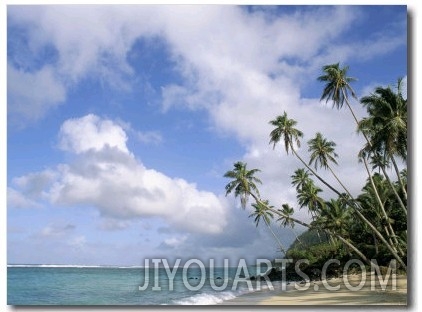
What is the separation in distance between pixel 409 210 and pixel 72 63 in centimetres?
728

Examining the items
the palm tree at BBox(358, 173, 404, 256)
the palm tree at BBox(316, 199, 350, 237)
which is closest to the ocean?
the palm tree at BBox(316, 199, 350, 237)

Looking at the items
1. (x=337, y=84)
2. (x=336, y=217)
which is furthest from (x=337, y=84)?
(x=336, y=217)

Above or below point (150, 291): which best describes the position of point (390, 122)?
above

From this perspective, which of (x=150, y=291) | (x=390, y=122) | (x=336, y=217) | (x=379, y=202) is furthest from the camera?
(x=336, y=217)

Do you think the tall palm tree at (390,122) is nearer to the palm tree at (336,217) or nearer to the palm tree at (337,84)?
the palm tree at (337,84)

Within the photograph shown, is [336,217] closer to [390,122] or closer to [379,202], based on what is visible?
[379,202]

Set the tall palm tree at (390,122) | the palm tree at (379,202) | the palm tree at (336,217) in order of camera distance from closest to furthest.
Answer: the tall palm tree at (390,122)
the palm tree at (379,202)
the palm tree at (336,217)

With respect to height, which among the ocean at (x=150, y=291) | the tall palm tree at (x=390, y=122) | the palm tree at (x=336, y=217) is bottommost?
the ocean at (x=150, y=291)

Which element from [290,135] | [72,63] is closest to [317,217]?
[290,135]

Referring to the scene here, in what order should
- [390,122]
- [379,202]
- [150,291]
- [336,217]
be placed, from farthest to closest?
[336,217]
[379,202]
[150,291]
[390,122]

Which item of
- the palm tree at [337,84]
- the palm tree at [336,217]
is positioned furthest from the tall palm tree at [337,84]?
the palm tree at [336,217]

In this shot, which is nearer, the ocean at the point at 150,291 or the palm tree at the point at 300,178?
the ocean at the point at 150,291

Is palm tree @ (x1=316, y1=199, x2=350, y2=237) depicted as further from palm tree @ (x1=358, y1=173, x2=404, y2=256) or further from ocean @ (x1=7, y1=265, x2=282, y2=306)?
ocean @ (x1=7, y1=265, x2=282, y2=306)

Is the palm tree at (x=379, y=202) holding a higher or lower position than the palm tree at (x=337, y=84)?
lower
